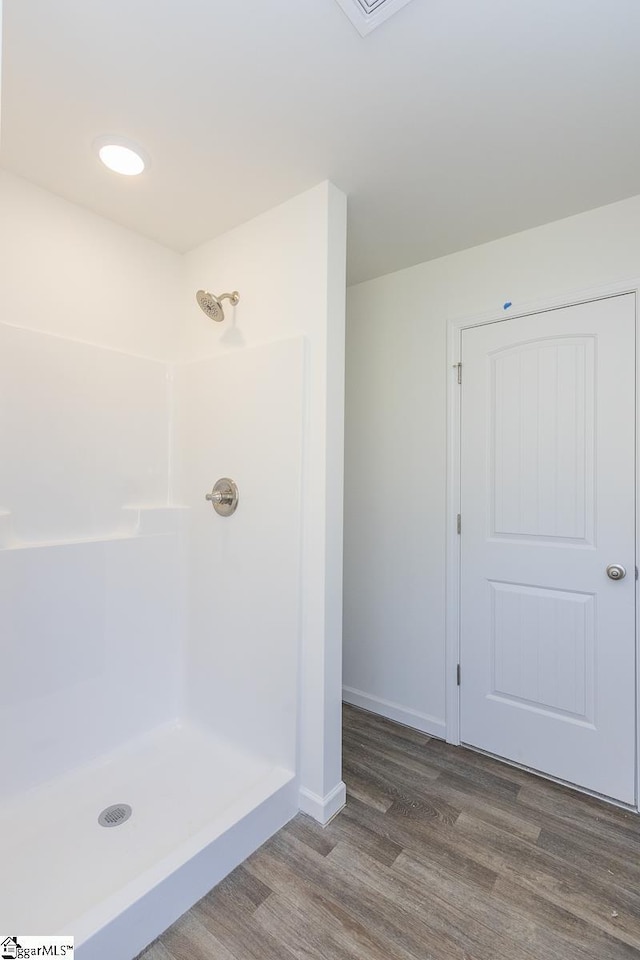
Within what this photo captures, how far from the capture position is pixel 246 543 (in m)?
2.04

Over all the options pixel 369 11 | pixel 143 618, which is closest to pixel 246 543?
pixel 143 618

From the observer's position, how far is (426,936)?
132cm

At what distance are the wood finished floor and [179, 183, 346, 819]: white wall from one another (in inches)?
9.0

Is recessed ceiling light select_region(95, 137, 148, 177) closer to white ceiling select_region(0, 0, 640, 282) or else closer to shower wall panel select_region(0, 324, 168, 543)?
white ceiling select_region(0, 0, 640, 282)

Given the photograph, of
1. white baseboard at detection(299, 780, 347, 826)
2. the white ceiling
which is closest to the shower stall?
white baseboard at detection(299, 780, 347, 826)

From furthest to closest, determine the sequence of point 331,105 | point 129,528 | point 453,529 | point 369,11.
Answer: point 453,529 < point 129,528 < point 331,105 < point 369,11

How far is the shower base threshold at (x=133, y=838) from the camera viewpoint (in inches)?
49.9

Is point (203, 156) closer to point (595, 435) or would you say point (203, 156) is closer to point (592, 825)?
point (595, 435)

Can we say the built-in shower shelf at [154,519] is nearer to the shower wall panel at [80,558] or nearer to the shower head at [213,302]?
the shower wall panel at [80,558]

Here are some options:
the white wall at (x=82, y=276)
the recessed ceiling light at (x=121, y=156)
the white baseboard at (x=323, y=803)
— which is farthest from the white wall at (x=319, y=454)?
the white wall at (x=82, y=276)

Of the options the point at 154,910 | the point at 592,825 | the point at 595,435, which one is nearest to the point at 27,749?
the point at 154,910

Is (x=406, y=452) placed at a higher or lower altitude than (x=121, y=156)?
lower

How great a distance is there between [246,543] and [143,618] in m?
0.65

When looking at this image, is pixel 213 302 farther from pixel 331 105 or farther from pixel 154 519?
pixel 154 519
